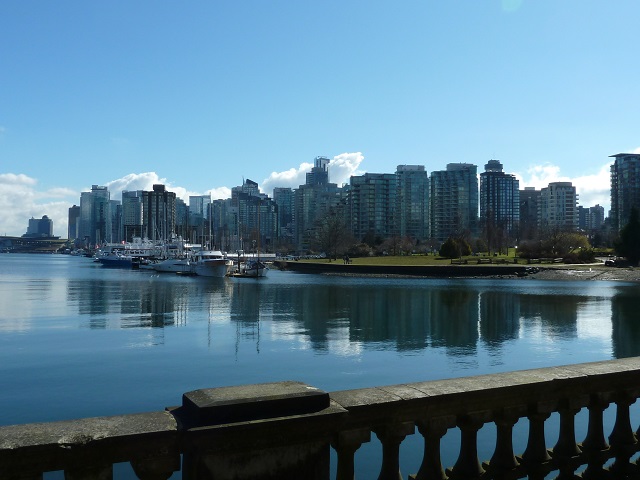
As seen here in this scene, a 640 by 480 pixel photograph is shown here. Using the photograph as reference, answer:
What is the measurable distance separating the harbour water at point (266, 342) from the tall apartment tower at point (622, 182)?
132 meters

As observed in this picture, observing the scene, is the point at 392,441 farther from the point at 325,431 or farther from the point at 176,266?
the point at 176,266

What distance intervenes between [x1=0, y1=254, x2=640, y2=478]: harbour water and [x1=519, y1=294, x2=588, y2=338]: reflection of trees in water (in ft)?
0.36

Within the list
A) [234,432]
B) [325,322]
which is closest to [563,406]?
[234,432]

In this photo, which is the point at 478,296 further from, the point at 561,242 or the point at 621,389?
the point at 561,242

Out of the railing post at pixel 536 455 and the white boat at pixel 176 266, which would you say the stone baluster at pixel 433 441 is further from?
the white boat at pixel 176 266

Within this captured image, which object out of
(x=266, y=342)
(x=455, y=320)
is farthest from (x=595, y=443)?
(x=455, y=320)

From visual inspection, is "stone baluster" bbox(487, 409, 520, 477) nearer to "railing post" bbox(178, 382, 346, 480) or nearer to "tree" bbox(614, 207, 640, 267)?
"railing post" bbox(178, 382, 346, 480)

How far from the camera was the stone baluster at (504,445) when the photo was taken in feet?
17.1

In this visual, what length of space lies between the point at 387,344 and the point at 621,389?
75.7 ft

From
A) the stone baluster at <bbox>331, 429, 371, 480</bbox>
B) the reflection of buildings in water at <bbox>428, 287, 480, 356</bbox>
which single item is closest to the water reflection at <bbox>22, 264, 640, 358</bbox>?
the reflection of buildings in water at <bbox>428, 287, 480, 356</bbox>

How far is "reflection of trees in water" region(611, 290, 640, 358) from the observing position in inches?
1067

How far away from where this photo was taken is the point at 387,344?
1125 inches

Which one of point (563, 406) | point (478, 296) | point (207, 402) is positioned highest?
point (207, 402)

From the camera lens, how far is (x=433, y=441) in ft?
16.3
